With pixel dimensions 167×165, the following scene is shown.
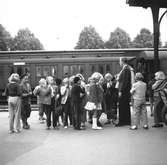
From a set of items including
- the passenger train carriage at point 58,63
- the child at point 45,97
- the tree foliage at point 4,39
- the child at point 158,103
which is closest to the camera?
the child at point 158,103

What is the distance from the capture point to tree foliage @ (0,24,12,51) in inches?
1989

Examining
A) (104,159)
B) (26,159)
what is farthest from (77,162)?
(26,159)

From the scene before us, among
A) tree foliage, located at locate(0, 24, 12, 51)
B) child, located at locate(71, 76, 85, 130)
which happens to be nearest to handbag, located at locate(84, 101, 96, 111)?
child, located at locate(71, 76, 85, 130)

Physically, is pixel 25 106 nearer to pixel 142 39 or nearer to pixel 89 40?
pixel 89 40

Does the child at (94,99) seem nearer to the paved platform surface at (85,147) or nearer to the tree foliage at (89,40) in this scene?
the paved platform surface at (85,147)

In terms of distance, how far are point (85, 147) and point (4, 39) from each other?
4667cm

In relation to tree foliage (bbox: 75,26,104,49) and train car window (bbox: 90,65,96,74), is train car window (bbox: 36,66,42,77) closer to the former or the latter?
train car window (bbox: 90,65,96,74)

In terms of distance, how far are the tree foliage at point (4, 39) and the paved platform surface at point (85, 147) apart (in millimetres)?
42764

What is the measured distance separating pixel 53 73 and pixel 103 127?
10991mm

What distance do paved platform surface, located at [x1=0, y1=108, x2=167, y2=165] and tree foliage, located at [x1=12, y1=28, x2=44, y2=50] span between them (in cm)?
5018

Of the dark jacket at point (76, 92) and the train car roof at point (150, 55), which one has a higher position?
the train car roof at point (150, 55)

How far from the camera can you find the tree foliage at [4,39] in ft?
166

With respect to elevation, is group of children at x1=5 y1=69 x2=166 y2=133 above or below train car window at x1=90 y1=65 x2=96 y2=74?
below

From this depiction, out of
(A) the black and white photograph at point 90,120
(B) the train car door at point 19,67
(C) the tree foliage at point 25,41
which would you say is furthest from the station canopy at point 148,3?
(C) the tree foliage at point 25,41
